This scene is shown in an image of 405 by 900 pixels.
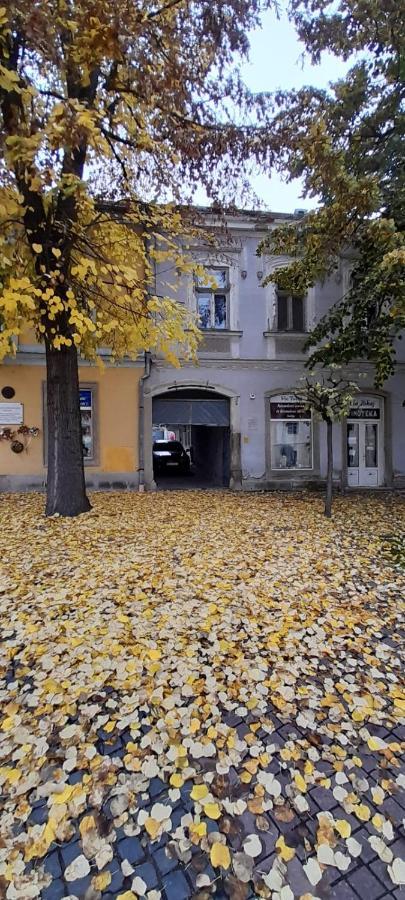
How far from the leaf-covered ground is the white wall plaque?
6.85 meters

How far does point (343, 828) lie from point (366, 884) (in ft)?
0.69

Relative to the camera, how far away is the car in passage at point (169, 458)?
17062mm

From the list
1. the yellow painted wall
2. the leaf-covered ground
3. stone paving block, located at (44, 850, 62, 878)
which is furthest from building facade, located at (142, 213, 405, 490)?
stone paving block, located at (44, 850, 62, 878)

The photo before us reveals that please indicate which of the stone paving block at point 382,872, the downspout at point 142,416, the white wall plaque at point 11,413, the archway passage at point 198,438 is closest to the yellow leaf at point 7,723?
the stone paving block at point 382,872

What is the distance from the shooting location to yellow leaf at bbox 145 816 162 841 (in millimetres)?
1818

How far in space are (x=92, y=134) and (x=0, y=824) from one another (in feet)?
18.0

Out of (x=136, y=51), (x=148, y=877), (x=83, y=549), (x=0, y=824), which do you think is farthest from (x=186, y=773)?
(x=136, y=51)

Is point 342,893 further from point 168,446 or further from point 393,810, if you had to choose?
point 168,446

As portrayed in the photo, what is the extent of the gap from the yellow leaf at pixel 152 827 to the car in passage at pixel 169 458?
1522 cm

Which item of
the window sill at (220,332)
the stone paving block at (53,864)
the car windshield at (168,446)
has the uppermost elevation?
the window sill at (220,332)

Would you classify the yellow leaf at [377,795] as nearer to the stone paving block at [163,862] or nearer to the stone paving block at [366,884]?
the stone paving block at [366,884]

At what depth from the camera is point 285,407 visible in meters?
12.4

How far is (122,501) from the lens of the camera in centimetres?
959

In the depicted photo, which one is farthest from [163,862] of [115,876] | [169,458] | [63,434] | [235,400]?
[169,458]
